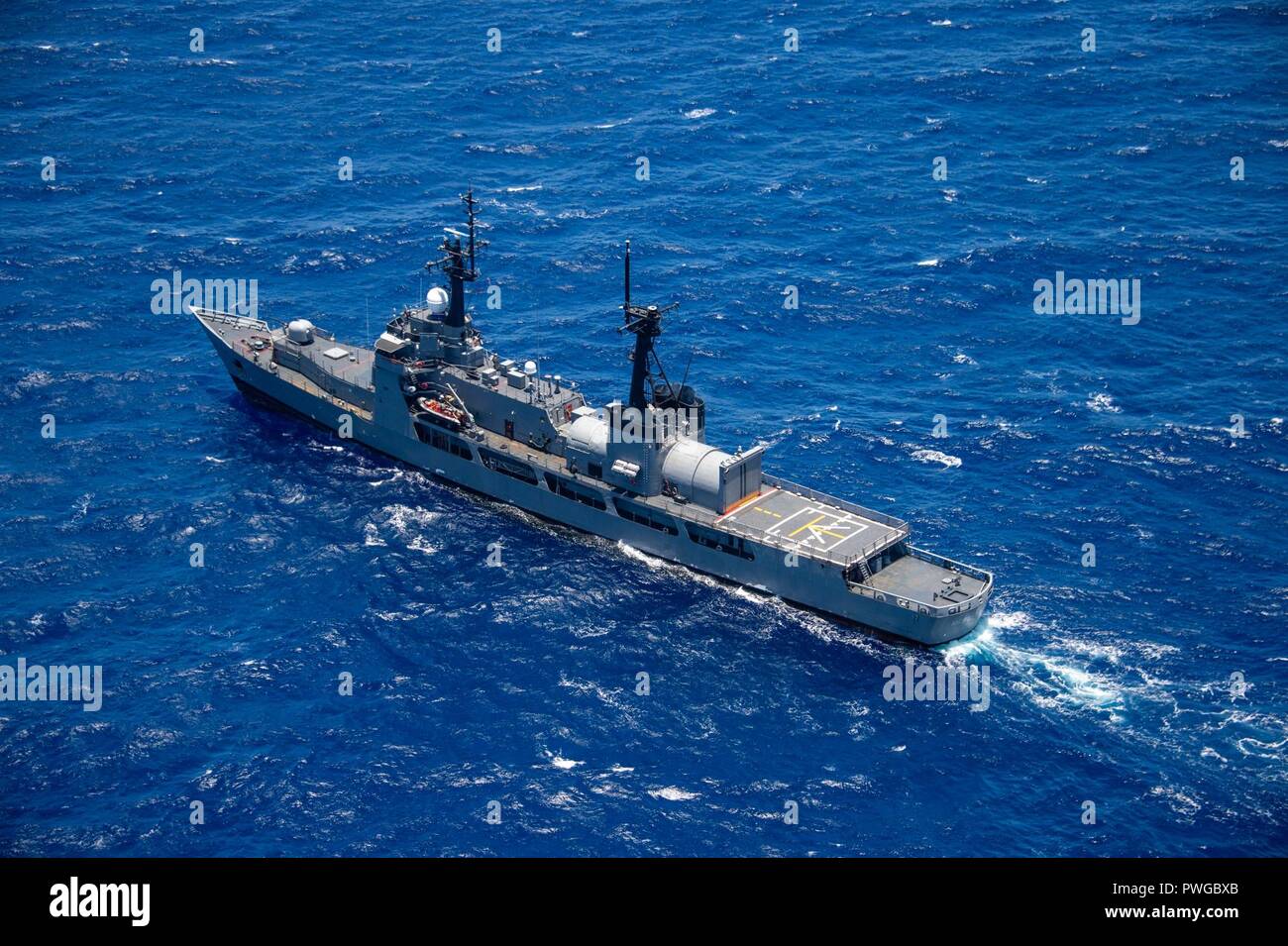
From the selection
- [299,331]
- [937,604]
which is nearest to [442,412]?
[299,331]

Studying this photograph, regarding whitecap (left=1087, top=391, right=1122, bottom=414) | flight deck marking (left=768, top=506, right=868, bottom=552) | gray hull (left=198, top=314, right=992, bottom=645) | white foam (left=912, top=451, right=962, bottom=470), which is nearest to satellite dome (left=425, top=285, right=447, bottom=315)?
gray hull (left=198, top=314, right=992, bottom=645)

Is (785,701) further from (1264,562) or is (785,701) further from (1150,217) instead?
(1150,217)

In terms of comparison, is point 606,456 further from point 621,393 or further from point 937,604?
point 937,604

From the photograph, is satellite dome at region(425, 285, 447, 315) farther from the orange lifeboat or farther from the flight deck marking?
the flight deck marking

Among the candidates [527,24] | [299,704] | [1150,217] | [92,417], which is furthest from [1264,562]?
[527,24]
